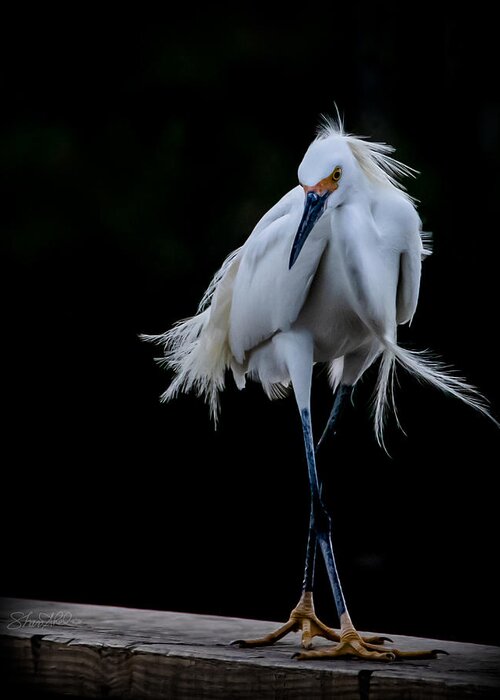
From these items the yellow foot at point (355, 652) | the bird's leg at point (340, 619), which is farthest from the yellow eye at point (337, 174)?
the yellow foot at point (355, 652)

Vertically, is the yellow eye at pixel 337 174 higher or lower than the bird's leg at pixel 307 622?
higher

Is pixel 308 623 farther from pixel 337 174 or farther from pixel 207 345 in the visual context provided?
pixel 337 174

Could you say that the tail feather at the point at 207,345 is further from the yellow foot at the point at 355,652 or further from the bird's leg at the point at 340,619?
the yellow foot at the point at 355,652

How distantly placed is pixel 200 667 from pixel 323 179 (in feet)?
2.25

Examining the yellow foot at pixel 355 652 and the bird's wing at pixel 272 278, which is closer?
the yellow foot at pixel 355 652

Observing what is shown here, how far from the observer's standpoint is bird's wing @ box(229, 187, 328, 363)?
180 cm

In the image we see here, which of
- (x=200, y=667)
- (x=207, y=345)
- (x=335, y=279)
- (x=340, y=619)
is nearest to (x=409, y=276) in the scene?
(x=335, y=279)

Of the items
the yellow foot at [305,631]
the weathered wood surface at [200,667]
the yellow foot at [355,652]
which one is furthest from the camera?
the yellow foot at [305,631]

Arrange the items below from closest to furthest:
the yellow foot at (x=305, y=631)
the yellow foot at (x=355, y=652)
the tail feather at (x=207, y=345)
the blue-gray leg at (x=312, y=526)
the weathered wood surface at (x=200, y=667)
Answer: the weathered wood surface at (x=200, y=667)
the yellow foot at (x=355, y=652)
the yellow foot at (x=305, y=631)
the blue-gray leg at (x=312, y=526)
the tail feather at (x=207, y=345)

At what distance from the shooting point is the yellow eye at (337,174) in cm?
176

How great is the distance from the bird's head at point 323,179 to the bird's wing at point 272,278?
5 centimetres

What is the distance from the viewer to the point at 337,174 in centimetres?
177

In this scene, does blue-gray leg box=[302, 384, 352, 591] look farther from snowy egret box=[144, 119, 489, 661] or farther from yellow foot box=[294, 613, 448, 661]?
yellow foot box=[294, 613, 448, 661]

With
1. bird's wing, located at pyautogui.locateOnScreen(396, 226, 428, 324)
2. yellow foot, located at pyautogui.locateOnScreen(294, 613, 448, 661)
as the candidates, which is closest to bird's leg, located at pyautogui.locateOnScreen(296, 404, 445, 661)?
yellow foot, located at pyautogui.locateOnScreen(294, 613, 448, 661)
